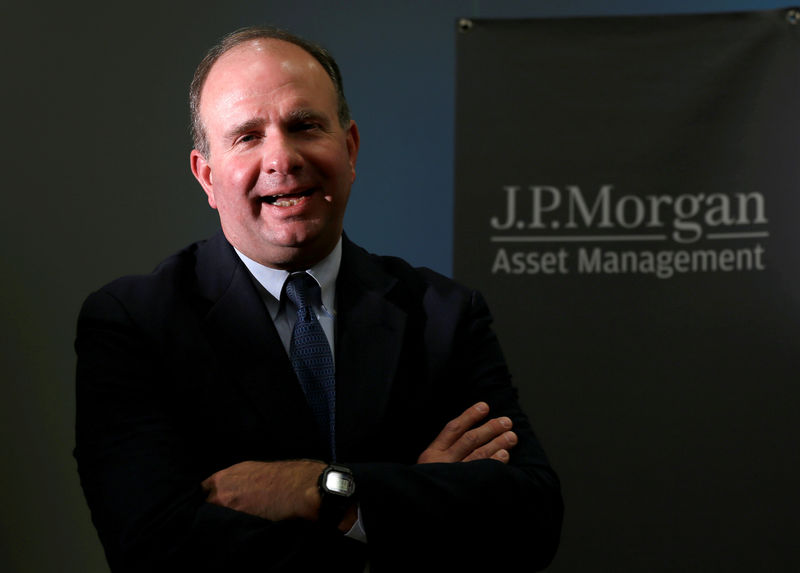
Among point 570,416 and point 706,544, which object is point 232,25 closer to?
point 570,416

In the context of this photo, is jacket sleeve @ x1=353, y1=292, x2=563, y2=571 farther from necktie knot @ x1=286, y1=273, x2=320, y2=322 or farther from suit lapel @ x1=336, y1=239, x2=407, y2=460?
necktie knot @ x1=286, y1=273, x2=320, y2=322

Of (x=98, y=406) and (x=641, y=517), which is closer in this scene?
(x=98, y=406)

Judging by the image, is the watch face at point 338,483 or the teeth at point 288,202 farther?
the teeth at point 288,202

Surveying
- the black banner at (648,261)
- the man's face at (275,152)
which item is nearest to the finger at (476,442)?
the man's face at (275,152)

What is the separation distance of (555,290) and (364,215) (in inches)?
28.7

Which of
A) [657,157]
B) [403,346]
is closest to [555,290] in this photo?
[657,157]

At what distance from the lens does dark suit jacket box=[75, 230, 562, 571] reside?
1.71 m

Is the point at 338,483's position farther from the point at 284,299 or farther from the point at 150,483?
the point at 284,299

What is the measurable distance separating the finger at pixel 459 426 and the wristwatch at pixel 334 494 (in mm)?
268

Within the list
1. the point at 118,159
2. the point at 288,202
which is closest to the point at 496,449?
the point at 288,202

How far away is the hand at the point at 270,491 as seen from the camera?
67.9 inches

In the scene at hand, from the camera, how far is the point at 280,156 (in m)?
1.90

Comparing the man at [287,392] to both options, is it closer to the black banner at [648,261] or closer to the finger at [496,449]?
the finger at [496,449]

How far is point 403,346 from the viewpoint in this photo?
2047 mm
